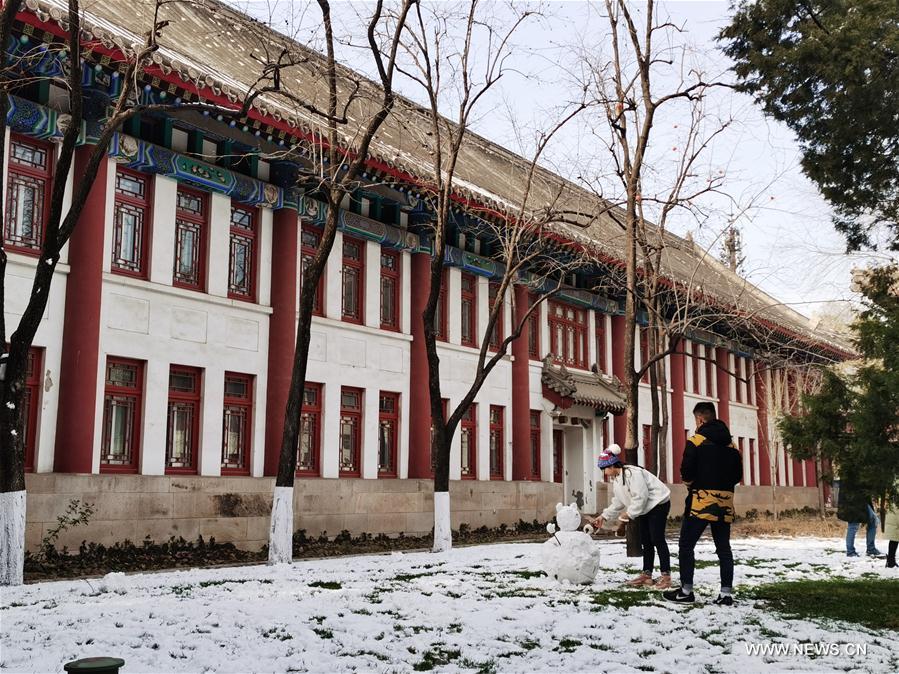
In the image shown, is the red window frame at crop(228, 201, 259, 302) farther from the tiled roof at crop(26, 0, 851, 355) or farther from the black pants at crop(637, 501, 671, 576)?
the black pants at crop(637, 501, 671, 576)

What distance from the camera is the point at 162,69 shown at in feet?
43.1

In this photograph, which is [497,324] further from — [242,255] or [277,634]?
[277,634]

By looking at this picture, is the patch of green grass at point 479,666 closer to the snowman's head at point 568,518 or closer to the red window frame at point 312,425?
the snowman's head at point 568,518

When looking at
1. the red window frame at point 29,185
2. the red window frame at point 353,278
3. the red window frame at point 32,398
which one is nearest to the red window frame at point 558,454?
the red window frame at point 353,278

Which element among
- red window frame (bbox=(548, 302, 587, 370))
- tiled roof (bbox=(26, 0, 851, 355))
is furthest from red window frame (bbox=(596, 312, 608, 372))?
tiled roof (bbox=(26, 0, 851, 355))

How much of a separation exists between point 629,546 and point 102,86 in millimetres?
10385

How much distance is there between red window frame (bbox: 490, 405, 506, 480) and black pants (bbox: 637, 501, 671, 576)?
13125 millimetres

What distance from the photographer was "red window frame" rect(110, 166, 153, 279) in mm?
14961

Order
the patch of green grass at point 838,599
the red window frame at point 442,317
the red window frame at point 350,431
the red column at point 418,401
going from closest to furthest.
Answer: the patch of green grass at point 838,599 < the red window frame at point 350,431 < the red column at point 418,401 < the red window frame at point 442,317

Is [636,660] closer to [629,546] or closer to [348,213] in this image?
[629,546]

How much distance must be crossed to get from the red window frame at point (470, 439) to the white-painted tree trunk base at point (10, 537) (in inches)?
511

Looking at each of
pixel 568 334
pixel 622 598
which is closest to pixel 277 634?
pixel 622 598

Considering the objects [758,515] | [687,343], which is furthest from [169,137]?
[758,515]

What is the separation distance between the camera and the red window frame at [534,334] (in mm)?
24688
